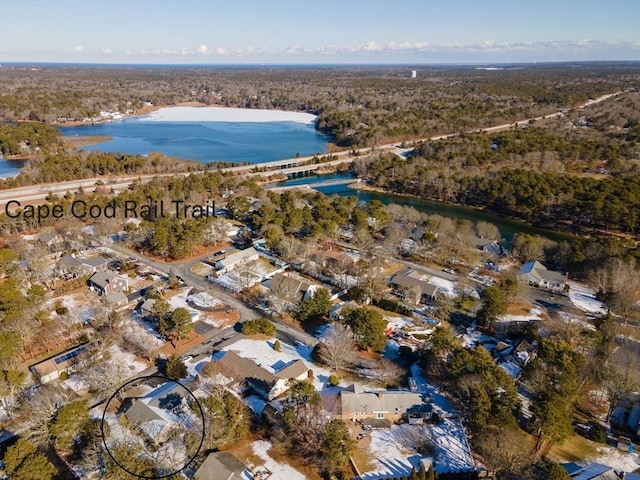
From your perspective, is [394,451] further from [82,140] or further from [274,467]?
[82,140]

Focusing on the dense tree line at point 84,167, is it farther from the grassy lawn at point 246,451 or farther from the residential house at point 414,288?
the grassy lawn at point 246,451

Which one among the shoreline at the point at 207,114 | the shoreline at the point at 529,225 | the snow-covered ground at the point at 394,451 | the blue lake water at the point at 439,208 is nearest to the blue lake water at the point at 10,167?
the blue lake water at the point at 439,208

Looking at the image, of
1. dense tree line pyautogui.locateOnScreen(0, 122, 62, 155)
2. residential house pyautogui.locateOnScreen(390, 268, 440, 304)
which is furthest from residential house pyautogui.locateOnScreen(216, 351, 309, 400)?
dense tree line pyautogui.locateOnScreen(0, 122, 62, 155)

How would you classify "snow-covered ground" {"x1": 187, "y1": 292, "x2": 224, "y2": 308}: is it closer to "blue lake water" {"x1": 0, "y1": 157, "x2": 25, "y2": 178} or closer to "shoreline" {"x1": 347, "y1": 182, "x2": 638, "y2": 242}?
"shoreline" {"x1": 347, "y1": 182, "x2": 638, "y2": 242}

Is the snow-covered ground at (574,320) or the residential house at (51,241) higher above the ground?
the residential house at (51,241)

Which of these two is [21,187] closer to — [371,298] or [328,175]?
[328,175]

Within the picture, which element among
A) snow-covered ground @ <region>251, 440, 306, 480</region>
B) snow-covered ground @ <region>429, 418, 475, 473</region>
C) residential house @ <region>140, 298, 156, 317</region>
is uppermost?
residential house @ <region>140, 298, 156, 317</region>

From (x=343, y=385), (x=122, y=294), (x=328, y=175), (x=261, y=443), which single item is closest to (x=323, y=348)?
(x=343, y=385)
